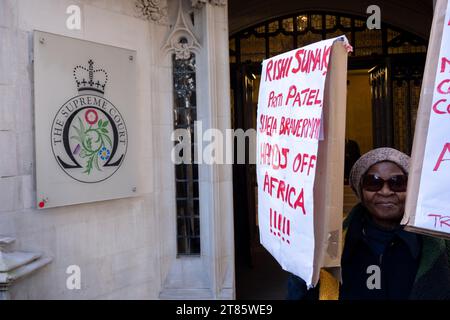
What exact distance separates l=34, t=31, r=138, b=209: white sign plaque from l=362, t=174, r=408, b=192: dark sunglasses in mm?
2921

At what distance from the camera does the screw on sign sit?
6.87 feet

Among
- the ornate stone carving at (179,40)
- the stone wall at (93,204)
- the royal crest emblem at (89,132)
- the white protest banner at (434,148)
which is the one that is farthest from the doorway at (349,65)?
the white protest banner at (434,148)

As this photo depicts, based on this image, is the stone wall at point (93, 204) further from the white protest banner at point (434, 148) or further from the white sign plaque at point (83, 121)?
the white protest banner at point (434, 148)

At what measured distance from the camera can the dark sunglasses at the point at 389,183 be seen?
2.11 metres

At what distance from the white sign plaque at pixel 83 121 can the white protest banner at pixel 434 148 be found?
3.28 metres

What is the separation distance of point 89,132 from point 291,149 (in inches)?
110

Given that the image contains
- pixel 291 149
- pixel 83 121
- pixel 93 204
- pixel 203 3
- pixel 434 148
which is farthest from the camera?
pixel 203 3

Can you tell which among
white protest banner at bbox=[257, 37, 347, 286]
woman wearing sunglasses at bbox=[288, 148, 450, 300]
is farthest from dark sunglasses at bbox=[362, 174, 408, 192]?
white protest banner at bbox=[257, 37, 347, 286]

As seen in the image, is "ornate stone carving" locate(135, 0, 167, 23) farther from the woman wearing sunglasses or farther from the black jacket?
the black jacket

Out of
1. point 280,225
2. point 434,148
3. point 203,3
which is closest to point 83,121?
point 203,3

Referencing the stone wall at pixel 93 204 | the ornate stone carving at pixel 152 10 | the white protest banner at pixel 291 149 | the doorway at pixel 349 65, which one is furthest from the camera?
the doorway at pixel 349 65

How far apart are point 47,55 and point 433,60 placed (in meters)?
3.37

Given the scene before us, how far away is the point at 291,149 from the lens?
6.77 ft

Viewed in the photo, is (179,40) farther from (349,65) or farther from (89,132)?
(349,65)
